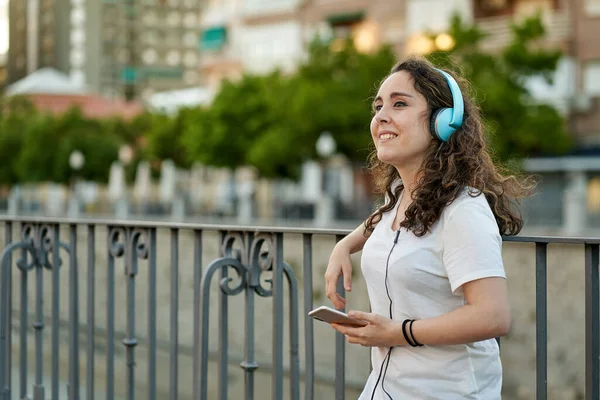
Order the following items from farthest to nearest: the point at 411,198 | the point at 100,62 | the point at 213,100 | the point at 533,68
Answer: the point at 100,62 → the point at 213,100 → the point at 533,68 → the point at 411,198

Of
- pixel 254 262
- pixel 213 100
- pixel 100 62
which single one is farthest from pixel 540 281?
pixel 100 62

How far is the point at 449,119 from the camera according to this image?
276 cm

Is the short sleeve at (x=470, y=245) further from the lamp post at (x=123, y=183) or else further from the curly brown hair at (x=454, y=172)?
the lamp post at (x=123, y=183)

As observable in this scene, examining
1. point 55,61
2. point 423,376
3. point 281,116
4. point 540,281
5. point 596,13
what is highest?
point 55,61

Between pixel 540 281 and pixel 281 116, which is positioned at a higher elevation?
pixel 281 116

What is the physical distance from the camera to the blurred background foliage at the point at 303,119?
96.5 ft

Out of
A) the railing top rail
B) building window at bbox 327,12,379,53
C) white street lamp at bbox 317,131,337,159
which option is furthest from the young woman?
building window at bbox 327,12,379,53

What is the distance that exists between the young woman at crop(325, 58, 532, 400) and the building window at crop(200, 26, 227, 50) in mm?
50438

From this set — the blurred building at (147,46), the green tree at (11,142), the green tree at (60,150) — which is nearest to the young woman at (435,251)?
the green tree at (60,150)

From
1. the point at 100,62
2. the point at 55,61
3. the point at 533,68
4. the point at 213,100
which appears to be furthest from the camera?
the point at 100,62

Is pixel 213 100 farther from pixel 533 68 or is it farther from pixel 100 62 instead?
pixel 100 62

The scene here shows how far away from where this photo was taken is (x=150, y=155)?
45.6 metres

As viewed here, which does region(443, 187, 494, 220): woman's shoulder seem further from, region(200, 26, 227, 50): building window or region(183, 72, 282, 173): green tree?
region(200, 26, 227, 50): building window

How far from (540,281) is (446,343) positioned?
2.02 feet
